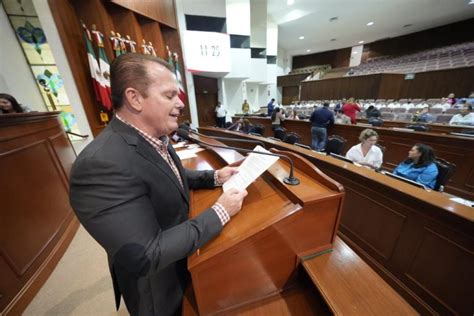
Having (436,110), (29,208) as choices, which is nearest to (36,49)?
(29,208)

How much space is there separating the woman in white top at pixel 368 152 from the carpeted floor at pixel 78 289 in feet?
10.3

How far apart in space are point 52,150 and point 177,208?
2.44 metres

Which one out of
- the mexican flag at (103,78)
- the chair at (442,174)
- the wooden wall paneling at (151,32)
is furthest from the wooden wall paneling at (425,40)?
the mexican flag at (103,78)

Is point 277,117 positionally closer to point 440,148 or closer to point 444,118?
point 440,148

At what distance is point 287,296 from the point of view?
0.83m

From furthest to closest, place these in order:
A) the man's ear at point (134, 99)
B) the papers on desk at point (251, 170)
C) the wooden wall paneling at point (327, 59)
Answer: the wooden wall paneling at point (327, 59) < the papers on desk at point (251, 170) < the man's ear at point (134, 99)

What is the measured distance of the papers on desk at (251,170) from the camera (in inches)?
32.4

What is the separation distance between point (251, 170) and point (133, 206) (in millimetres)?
536

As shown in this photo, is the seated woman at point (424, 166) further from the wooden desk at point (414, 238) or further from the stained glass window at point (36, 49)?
the stained glass window at point (36, 49)

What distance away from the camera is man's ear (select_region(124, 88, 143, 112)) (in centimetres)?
65

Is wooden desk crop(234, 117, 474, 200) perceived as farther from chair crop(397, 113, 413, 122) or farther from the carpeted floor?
the carpeted floor

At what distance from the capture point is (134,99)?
0.66m

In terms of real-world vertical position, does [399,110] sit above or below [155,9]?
below

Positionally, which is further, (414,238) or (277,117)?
(277,117)
